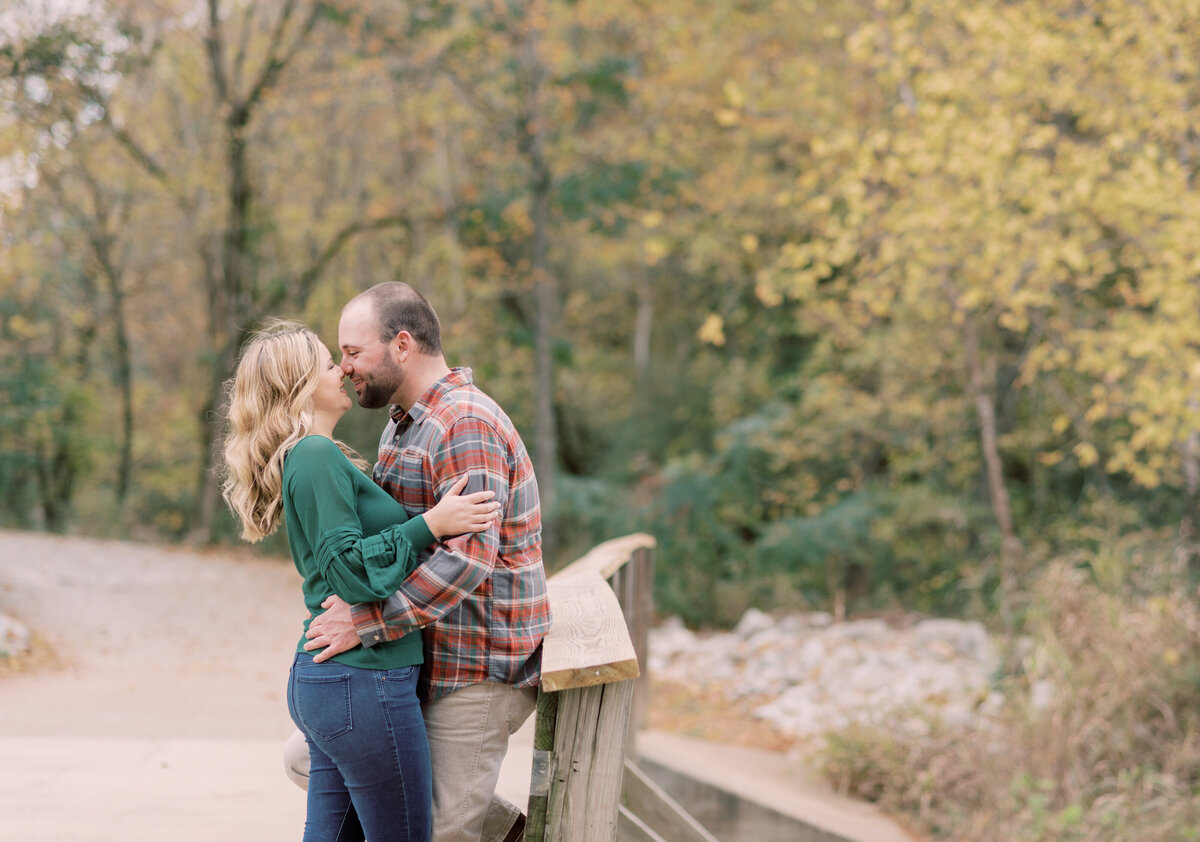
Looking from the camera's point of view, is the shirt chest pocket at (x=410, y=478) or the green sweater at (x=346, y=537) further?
the shirt chest pocket at (x=410, y=478)

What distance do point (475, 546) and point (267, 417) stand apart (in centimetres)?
55

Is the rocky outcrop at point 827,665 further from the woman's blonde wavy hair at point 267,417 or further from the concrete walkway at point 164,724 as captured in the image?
the woman's blonde wavy hair at point 267,417

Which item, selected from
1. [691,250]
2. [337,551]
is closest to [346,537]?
[337,551]

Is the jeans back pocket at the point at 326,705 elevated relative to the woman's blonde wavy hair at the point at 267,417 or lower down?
lower down

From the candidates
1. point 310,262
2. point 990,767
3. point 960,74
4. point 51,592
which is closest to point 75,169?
point 310,262

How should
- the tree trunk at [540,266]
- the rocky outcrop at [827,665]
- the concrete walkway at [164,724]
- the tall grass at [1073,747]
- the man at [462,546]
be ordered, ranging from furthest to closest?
the tree trunk at [540,266], the rocky outcrop at [827,665], the tall grass at [1073,747], the concrete walkway at [164,724], the man at [462,546]

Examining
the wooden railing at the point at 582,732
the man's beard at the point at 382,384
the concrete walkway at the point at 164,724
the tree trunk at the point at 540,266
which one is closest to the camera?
the wooden railing at the point at 582,732

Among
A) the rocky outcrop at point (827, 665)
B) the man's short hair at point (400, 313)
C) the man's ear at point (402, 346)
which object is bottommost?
the rocky outcrop at point (827, 665)

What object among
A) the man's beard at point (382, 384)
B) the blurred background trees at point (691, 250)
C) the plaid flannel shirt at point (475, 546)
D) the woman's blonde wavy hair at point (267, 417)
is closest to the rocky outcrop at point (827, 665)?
the blurred background trees at point (691, 250)

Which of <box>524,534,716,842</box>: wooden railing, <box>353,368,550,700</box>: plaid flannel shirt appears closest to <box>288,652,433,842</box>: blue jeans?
<box>353,368,550,700</box>: plaid flannel shirt

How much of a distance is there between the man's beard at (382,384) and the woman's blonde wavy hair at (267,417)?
5.2 inches

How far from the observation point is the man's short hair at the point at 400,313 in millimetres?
2432

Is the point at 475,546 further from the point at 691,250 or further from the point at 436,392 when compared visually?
the point at 691,250

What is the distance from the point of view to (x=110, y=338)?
19.3 m
